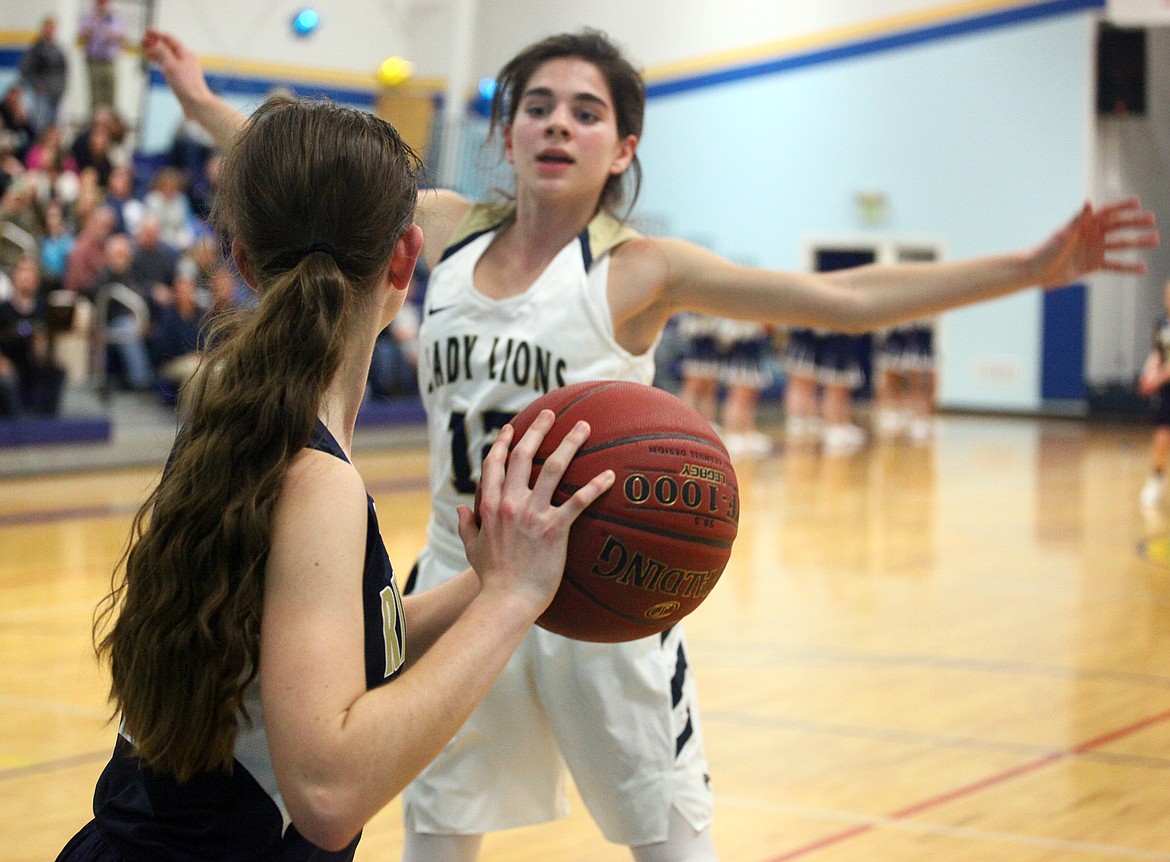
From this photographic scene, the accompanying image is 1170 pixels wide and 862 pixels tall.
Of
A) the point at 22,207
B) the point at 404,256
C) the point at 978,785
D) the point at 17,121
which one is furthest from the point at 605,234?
the point at 17,121

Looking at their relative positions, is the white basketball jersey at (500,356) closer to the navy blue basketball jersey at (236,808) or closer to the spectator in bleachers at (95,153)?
the navy blue basketball jersey at (236,808)

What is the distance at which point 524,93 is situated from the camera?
2650 mm

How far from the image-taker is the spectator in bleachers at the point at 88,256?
38.5 ft

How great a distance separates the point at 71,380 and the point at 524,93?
10.3 metres

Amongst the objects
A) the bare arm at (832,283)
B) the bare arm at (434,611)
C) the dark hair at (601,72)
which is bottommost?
the bare arm at (434,611)

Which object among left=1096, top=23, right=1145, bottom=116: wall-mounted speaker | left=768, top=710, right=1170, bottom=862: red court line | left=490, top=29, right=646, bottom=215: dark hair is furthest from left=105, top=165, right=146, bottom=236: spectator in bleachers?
left=1096, top=23, right=1145, bottom=116: wall-mounted speaker

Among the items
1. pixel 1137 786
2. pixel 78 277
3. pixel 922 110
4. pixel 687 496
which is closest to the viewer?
pixel 687 496

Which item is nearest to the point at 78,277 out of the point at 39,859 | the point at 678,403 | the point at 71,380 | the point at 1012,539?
the point at 71,380

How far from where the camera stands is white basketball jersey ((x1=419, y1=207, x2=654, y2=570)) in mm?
2492

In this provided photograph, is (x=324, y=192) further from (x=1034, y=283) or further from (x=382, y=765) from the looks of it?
(x=1034, y=283)

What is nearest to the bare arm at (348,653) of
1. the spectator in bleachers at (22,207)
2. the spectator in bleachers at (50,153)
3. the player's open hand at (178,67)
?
the player's open hand at (178,67)

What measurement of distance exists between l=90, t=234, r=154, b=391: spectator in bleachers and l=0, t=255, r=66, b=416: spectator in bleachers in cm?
85

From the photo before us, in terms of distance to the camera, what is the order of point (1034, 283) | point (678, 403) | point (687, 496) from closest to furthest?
1. point (687, 496)
2. point (678, 403)
3. point (1034, 283)

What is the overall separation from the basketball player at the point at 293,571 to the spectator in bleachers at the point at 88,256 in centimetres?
1095
